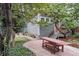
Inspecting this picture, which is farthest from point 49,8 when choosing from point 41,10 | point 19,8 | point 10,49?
point 10,49

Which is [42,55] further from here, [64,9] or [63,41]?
[64,9]

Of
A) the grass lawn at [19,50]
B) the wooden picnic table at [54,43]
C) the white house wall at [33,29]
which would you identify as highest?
the white house wall at [33,29]

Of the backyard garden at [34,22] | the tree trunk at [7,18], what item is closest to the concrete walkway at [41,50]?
the backyard garden at [34,22]

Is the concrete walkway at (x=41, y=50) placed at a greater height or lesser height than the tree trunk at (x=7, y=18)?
lesser

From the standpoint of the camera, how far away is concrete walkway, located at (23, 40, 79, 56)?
9.94 feet

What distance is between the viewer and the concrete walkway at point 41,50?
119 inches

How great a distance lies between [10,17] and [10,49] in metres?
0.31

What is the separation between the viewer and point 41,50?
307 centimetres

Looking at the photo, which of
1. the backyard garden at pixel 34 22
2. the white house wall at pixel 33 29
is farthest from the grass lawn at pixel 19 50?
the white house wall at pixel 33 29

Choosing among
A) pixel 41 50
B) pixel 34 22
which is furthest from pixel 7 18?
pixel 41 50

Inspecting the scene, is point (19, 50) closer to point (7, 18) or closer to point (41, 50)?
point (41, 50)

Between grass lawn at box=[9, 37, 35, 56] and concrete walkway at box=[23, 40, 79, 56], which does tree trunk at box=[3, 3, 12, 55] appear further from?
concrete walkway at box=[23, 40, 79, 56]

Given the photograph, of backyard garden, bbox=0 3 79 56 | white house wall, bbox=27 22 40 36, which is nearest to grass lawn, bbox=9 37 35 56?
backyard garden, bbox=0 3 79 56

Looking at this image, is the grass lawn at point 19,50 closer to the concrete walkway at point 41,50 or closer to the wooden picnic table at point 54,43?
the concrete walkway at point 41,50
